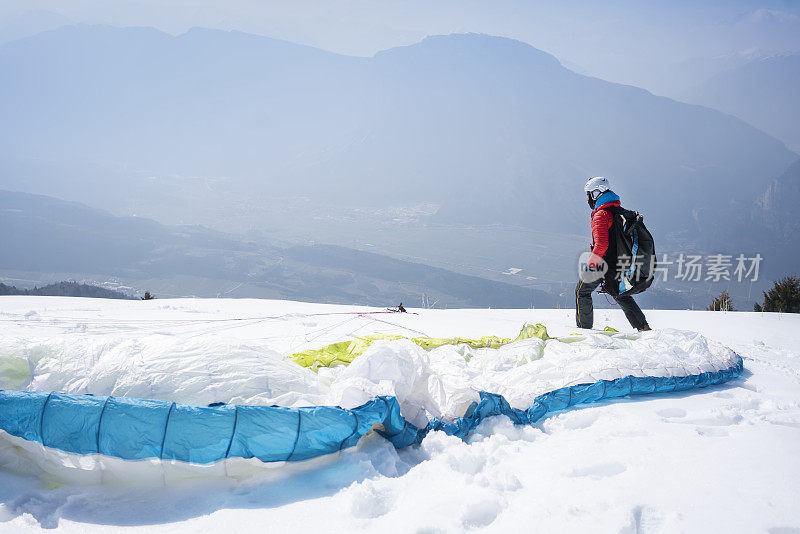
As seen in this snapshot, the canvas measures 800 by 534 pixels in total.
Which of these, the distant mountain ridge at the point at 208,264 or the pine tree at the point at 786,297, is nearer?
the pine tree at the point at 786,297

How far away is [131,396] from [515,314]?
656 cm

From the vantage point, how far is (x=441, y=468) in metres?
2.16

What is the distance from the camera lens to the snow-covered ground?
173 centimetres

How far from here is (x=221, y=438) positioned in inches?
79.4

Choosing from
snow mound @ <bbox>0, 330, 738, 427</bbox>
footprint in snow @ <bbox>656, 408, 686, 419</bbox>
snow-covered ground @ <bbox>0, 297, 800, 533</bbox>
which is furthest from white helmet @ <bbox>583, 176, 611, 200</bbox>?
footprint in snow @ <bbox>656, 408, 686, 419</bbox>

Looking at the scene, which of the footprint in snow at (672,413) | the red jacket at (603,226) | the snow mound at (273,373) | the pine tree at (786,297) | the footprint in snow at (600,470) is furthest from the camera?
the pine tree at (786,297)

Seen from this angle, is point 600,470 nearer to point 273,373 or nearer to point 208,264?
point 273,373

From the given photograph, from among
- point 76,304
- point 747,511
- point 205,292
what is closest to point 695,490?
point 747,511

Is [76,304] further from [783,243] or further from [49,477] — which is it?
[783,243]

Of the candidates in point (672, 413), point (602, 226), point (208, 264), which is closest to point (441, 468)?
point (672, 413)

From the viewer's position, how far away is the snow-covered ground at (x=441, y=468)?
1.73 metres

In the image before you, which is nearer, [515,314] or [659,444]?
[659,444]

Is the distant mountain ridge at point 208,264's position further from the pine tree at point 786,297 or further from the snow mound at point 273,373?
the snow mound at point 273,373

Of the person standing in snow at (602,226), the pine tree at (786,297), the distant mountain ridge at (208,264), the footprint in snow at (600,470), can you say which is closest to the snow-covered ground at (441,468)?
the footprint in snow at (600,470)
